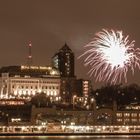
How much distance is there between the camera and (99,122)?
353 ft

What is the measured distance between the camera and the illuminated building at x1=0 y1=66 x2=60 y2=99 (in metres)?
146

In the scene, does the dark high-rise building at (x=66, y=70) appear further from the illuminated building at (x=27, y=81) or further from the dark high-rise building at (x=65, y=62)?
the illuminated building at (x=27, y=81)

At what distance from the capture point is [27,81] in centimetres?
14800

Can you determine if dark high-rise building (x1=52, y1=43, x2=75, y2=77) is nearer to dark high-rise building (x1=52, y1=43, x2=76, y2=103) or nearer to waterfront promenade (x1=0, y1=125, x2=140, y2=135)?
dark high-rise building (x1=52, y1=43, x2=76, y2=103)

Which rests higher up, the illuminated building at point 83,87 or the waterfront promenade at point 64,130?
the illuminated building at point 83,87

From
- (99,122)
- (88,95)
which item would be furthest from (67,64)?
(99,122)

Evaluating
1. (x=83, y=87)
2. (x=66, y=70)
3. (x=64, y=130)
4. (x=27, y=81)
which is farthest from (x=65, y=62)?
(x=64, y=130)

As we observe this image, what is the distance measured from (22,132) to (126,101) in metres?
41.1

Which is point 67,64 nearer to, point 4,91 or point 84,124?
point 4,91

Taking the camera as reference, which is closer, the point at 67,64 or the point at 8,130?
the point at 8,130

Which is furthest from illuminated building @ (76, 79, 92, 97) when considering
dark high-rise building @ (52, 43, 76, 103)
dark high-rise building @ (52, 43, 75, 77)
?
dark high-rise building @ (52, 43, 75, 77)

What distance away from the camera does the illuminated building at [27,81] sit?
479 ft

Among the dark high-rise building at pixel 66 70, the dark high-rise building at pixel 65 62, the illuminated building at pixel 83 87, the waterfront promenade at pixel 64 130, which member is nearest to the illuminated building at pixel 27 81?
the dark high-rise building at pixel 66 70

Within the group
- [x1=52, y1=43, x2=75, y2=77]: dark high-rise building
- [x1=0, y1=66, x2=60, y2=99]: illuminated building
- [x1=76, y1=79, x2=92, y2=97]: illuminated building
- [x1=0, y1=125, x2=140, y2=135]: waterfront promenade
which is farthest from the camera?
[x1=52, y1=43, x2=75, y2=77]: dark high-rise building
